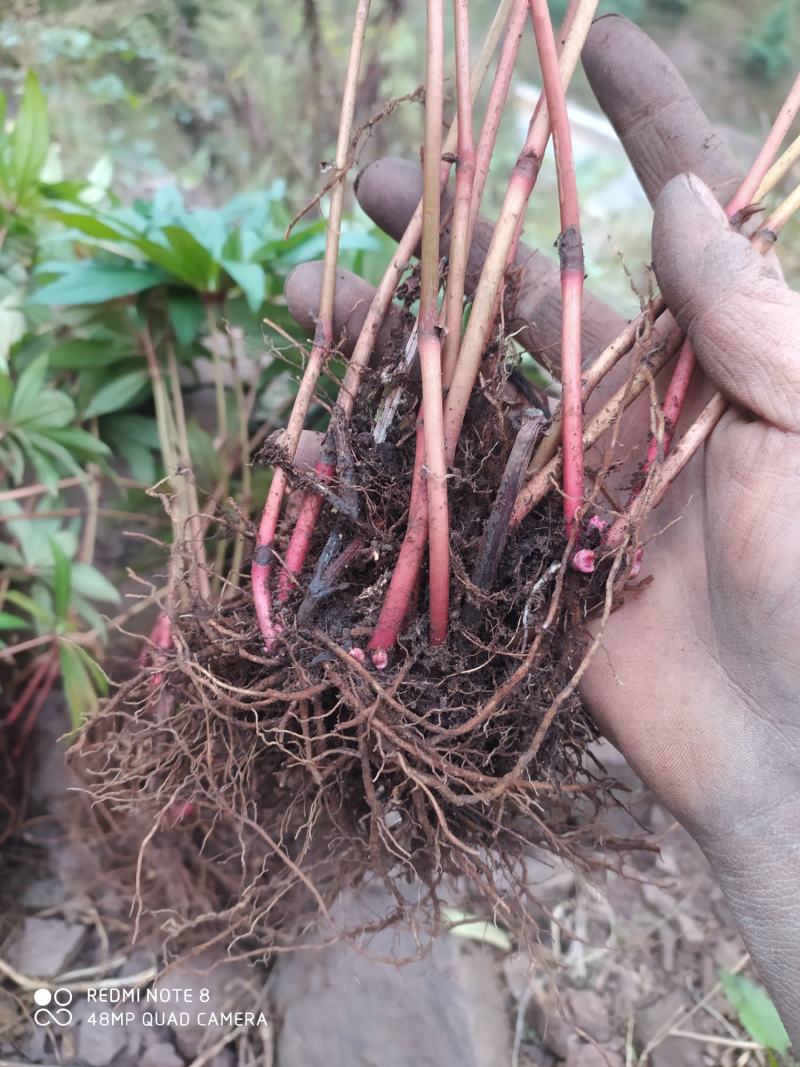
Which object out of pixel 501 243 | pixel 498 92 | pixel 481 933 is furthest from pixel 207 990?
pixel 498 92

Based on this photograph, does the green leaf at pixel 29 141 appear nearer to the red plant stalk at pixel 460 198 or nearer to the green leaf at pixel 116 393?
the green leaf at pixel 116 393

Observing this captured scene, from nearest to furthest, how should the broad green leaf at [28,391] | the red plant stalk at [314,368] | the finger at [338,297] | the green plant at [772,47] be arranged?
the red plant stalk at [314,368] → the finger at [338,297] → the broad green leaf at [28,391] → the green plant at [772,47]

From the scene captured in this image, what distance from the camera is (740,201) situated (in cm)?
80

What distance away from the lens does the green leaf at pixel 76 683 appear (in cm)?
107

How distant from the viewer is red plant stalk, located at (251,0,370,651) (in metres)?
0.79

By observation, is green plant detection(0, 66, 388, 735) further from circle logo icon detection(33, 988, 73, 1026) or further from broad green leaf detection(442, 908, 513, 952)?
broad green leaf detection(442, 908, 513, 952)

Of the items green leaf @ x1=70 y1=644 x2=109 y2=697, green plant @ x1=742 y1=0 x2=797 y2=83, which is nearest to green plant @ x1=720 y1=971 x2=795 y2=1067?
green leaf @ x1=70 y1=644 x2=109 y2=697

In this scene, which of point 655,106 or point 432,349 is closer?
point 432,349

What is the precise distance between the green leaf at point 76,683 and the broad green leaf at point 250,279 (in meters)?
0.58

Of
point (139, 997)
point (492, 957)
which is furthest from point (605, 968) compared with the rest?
point (139, 997)

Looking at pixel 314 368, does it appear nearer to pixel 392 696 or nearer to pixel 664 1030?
pixel 392 696

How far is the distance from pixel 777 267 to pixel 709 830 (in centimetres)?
67

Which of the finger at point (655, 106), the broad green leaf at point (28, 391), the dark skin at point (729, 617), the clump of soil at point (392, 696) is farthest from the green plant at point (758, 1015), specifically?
the broad green leaf at point (28, 391)

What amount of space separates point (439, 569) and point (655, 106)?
0.74m
